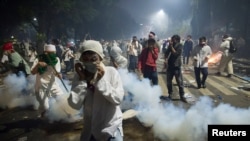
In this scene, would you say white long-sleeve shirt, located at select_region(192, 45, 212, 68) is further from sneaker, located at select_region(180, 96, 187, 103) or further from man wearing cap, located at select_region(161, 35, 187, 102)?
sneaker, located at select_region(180, 96, 187, 103)

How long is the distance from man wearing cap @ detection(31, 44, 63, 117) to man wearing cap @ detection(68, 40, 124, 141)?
3.81m

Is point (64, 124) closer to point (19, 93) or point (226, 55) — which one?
point (19, 93)

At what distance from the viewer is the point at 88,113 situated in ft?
10.7

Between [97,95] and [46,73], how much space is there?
13.8 ft

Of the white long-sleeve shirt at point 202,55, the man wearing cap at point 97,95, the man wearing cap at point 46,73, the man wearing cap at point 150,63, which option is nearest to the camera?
the man wearing cap at point 97,95

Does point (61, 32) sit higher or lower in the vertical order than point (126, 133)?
higher

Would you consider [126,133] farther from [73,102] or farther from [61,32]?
[61,32]

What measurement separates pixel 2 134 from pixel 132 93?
3.49 m

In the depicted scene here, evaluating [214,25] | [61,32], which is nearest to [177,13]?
[214,25]

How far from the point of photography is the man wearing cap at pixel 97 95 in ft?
10.1

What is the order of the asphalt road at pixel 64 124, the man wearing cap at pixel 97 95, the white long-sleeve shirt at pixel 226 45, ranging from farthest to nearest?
the white long-sleeve shirt at pixel 226 45 → the asphalt road at pixel 64 124 → the man wearing cap at pixel 97 95

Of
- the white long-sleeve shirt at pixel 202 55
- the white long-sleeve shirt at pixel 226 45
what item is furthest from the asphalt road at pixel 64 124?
the white long-sleeve shirt at pixel 226 45

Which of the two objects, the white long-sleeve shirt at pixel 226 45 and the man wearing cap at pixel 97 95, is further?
the white long-sleeve shirt at pixel 226 45

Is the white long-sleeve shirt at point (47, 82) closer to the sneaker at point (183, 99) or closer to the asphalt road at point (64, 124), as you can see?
the asphalt road at point (64, 124)
